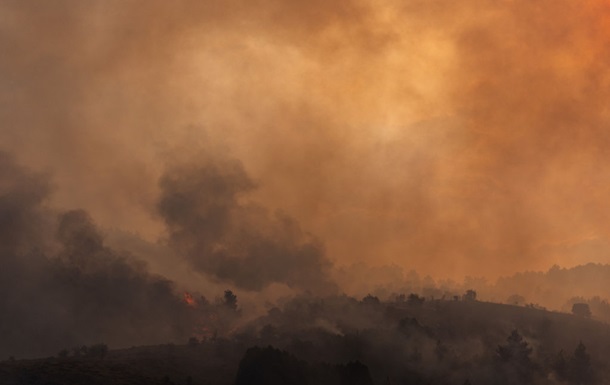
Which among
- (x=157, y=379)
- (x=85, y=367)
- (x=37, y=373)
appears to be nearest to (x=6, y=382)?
(x=37, y=373)

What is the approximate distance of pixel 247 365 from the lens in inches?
7820

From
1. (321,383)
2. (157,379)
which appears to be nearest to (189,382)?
(157,379)

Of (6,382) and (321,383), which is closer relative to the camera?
(6,382)

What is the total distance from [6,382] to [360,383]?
322 feet

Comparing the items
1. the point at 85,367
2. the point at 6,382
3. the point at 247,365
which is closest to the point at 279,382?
the point at 247,365

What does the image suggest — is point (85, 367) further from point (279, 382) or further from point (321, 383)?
point (321, 383)

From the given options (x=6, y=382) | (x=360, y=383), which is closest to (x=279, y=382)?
(x=360, y=383)

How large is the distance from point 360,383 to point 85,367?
3234 inches

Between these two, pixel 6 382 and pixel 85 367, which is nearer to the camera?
pixel 6 382

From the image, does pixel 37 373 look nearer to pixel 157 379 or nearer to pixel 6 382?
pixel 6 382

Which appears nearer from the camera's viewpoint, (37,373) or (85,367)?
(37,373)

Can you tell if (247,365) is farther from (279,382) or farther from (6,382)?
(6,382)

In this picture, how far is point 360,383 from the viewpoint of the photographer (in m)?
191

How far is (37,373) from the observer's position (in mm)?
183500
